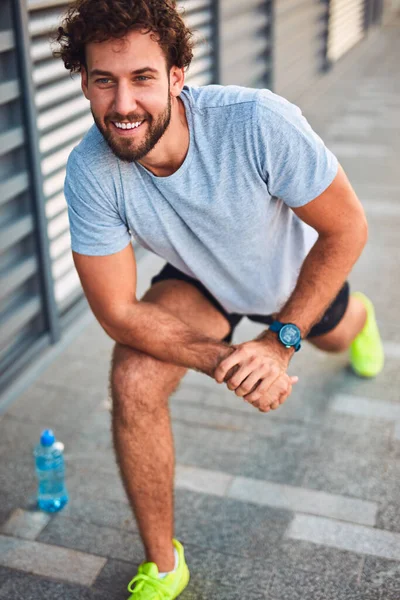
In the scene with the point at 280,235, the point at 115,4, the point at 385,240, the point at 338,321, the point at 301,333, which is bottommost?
the point at 385,240

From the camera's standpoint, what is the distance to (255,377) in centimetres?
230

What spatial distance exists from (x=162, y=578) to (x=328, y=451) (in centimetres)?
102

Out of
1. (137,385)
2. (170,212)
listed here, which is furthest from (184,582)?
(170,212)

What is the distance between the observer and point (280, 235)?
2.72 metres

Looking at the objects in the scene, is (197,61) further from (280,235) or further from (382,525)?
(382,525)

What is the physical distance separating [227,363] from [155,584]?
0.73 meters

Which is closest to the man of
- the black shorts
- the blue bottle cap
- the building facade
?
the black shorts

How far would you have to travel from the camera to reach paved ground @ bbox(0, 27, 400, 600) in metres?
2.60

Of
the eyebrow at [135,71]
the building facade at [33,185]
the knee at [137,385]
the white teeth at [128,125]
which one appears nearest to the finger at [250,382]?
the knee at [137,385]

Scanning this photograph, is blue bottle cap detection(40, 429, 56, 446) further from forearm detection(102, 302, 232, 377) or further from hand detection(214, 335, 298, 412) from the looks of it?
hand detection(214, 335, 298, 412)

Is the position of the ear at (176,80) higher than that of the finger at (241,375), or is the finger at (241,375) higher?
the ear at (176,80)

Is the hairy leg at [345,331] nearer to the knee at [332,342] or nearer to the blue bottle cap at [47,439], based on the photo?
the knee at [332,342]

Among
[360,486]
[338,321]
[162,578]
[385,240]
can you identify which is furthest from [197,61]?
[162,578]

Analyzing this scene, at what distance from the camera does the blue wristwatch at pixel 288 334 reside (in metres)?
2.48
